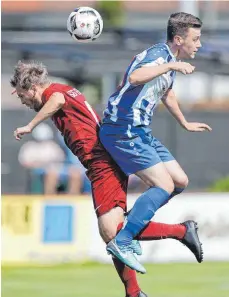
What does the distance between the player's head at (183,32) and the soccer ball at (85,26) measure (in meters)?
0.66

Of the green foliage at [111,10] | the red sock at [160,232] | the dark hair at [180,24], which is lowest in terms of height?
the green foliage at [111,10]

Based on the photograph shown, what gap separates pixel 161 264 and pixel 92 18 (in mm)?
6572

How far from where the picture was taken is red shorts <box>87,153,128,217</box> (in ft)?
32.9

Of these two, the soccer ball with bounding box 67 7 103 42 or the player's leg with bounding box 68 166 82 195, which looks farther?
the player's leg with bounding box 68 166 82 195

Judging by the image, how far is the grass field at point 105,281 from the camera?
1309cm

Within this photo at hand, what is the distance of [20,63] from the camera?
1002 centimetres

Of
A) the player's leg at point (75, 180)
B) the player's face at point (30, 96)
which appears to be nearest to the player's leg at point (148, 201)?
the player's face at point (30, 96)

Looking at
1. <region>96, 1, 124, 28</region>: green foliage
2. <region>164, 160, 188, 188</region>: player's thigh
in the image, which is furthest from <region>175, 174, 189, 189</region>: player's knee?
<region>96, 1, 124, 28</region>: green foliage

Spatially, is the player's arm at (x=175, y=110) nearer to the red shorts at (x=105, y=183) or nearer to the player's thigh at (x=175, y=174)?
the player's thigh at (x=175, y=174)

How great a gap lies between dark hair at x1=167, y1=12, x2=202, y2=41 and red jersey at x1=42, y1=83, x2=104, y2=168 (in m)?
0.94

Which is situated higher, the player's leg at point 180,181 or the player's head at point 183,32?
the player's head at point 183,32

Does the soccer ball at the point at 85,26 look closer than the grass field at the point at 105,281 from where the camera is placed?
Yes

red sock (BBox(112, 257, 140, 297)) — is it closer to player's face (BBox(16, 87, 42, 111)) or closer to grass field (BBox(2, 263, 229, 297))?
player's face (BBox(16, 87, 42, 111))

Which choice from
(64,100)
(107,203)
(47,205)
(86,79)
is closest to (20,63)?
(64,100)
